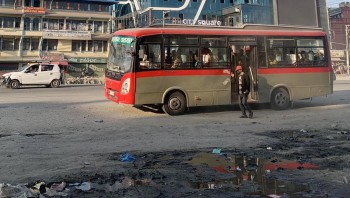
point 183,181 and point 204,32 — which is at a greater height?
point 204,32

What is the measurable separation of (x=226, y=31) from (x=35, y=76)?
1847cm

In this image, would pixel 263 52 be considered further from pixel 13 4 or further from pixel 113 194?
pixel 13 4

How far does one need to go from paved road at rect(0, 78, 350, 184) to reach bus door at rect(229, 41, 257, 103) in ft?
2.83

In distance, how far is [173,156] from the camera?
21.5 ft

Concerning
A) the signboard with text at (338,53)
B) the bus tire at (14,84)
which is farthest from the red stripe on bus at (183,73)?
the signboard with text at (338,53)

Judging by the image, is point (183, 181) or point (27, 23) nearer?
point (183, 181)

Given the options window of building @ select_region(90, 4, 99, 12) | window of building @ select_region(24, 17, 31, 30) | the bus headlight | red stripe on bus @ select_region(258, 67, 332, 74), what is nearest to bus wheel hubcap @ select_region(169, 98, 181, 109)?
the bus headlight

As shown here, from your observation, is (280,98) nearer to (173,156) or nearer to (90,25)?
(173,156)

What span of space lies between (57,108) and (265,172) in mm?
10575

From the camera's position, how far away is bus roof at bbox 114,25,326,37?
→ 1223 cm

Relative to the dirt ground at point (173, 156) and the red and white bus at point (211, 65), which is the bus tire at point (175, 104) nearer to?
the red and white bus at point (211, 65)

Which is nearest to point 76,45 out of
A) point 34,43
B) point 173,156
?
point 34,43

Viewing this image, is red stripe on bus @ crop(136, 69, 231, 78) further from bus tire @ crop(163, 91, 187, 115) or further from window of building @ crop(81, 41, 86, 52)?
window of building @ crop(81, 41, 86, 52)

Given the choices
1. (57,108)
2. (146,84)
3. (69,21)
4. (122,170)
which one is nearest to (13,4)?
(69,21)
